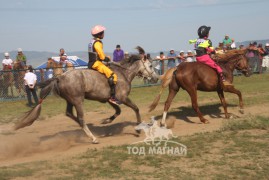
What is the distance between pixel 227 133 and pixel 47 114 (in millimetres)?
7351

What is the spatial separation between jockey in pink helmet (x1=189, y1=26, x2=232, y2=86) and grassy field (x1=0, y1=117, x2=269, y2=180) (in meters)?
3.27

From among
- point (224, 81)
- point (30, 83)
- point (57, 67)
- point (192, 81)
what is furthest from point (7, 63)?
point (224, 81)

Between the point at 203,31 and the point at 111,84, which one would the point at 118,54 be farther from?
the point at 111,84

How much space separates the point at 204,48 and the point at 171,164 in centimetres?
505

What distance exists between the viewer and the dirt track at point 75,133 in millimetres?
8109

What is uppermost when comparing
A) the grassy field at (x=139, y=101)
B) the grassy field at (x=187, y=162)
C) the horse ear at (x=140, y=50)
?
the horse ear at (x=140, y=50)

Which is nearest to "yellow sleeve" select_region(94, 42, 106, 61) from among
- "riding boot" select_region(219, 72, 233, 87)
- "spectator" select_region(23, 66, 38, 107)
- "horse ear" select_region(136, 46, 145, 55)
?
"horse ear" select_region(136, 46, 145, 55)

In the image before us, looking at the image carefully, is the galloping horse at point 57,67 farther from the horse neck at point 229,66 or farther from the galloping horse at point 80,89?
the horse neck at point 229,66

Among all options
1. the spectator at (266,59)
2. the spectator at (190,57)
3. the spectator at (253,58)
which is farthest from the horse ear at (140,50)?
the spectator at (266,59)

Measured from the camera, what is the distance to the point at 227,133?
27.6ft

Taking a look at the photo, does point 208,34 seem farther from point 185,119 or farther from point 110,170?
point 110,170

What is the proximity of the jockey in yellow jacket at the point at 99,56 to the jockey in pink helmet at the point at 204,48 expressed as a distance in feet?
9.52

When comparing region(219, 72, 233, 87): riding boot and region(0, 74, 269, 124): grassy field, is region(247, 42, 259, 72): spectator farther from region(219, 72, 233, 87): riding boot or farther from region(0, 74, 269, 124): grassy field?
region(219, 72, 233, 87): riding boot

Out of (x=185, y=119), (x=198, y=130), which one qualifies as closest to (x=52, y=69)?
(x=185, y=119)
